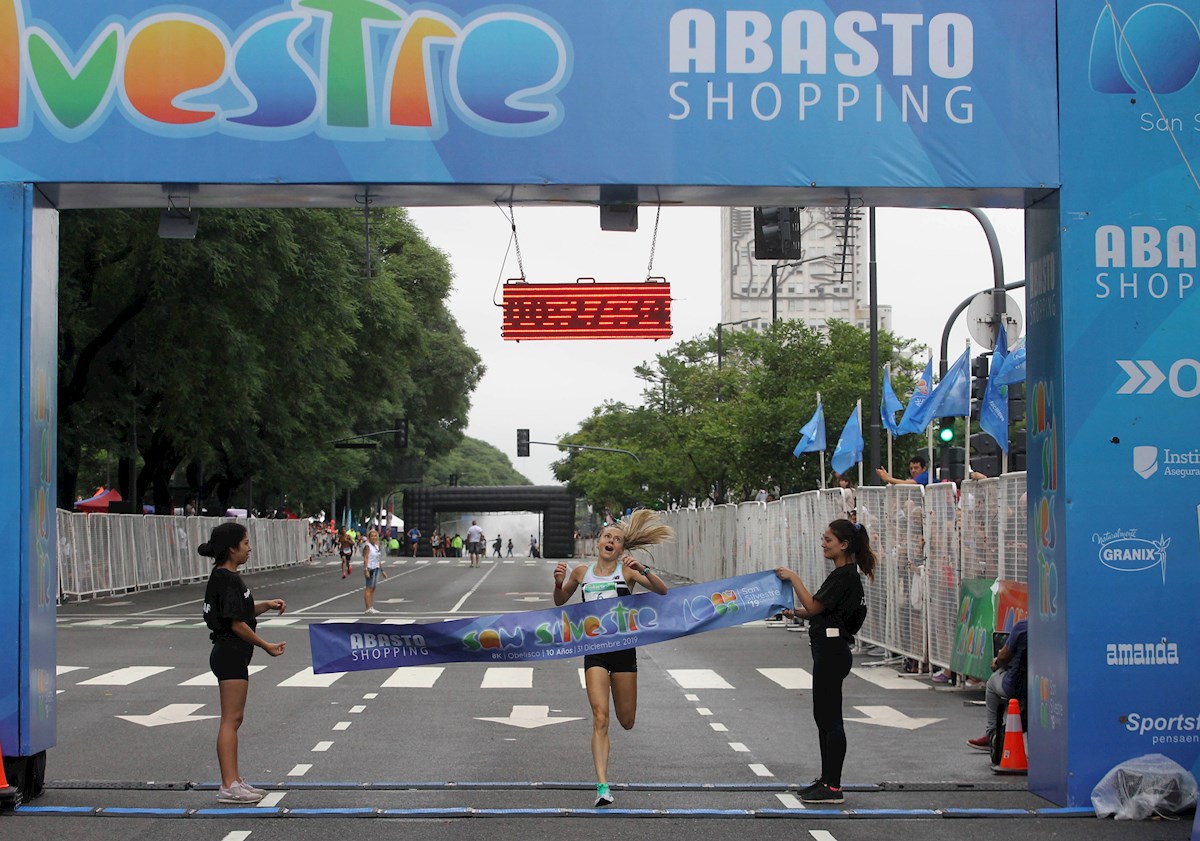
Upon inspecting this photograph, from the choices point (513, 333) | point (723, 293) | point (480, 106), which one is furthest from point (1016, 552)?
point (723, 293)

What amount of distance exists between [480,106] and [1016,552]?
26.4 ft

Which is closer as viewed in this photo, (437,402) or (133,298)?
(133,298)

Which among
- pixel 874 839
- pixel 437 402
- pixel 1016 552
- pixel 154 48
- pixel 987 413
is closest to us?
pixel 874 839

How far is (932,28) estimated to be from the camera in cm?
1056

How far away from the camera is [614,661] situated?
413 inches

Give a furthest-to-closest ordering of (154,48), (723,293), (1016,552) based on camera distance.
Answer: (723,293)
(1016,552)
(154,48)

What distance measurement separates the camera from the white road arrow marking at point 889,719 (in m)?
15.0

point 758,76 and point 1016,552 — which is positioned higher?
point 758,76

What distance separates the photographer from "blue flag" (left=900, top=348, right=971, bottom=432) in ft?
75.3

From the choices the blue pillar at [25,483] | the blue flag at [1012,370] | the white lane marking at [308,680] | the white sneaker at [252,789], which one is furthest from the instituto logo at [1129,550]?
the white lane marking at [308,680]

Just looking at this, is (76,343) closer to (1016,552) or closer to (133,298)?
(133,298)

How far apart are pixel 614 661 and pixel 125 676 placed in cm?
1073

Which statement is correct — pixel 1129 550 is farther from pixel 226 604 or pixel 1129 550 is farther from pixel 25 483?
pixel 25 483

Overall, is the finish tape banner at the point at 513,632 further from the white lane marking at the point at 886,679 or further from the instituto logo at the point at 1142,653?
the white lane marking at the point at 886,679
